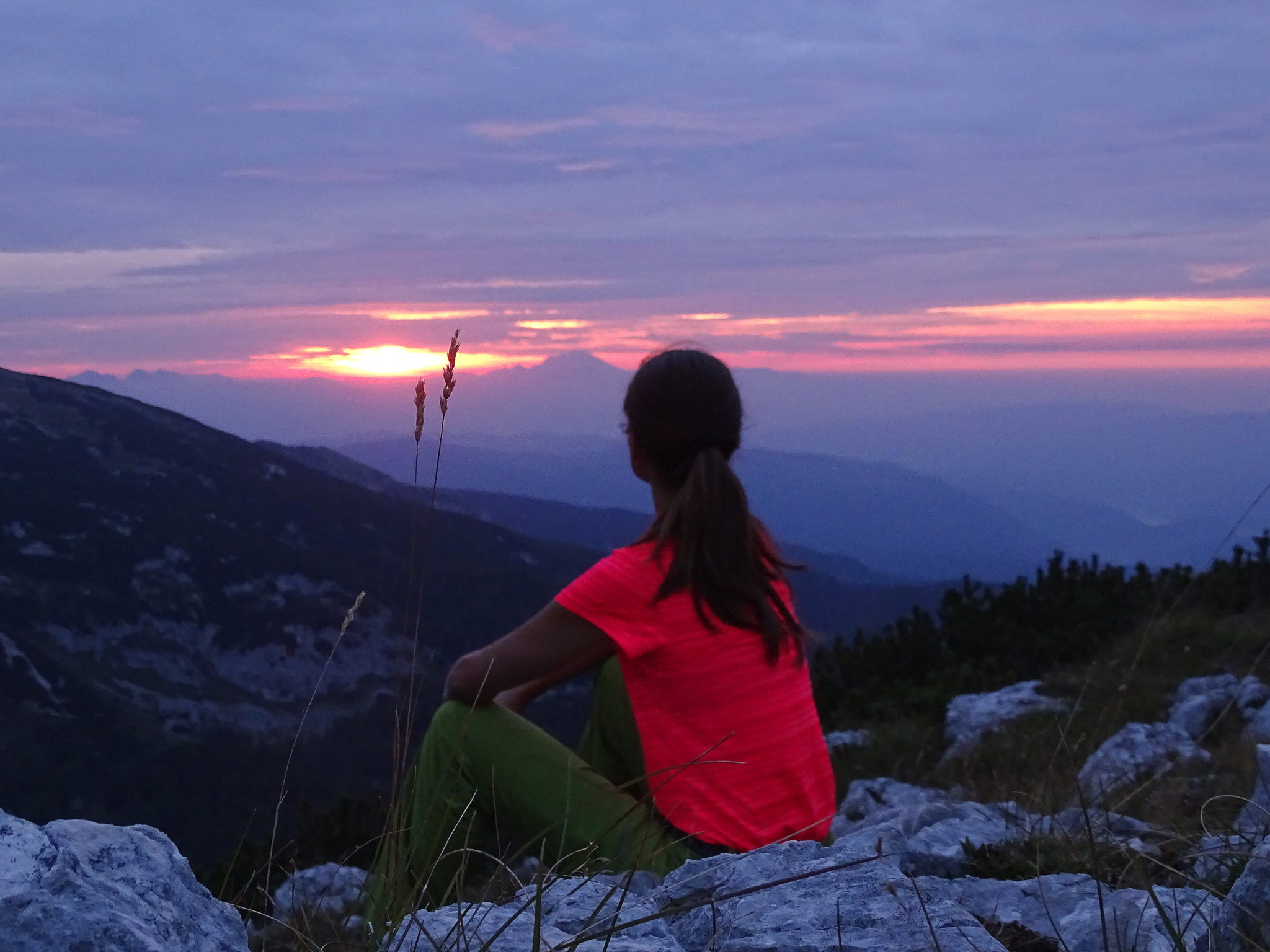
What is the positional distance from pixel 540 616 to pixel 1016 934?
1.43 metres

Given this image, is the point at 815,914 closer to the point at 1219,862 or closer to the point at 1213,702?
the point at 1219,862

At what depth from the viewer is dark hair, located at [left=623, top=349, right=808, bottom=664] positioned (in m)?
2.89

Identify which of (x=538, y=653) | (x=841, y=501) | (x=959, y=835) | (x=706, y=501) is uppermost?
(x=706, y=501)

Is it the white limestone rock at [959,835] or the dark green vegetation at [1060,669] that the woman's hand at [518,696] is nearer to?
the white limestone rock at [959,835]

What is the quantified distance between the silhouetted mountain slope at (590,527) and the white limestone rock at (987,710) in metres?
26.7

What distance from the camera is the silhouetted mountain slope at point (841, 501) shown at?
128 m

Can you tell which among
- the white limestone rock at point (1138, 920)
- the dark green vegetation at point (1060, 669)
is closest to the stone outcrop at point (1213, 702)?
the dark green vegetation at point (1060, 669)

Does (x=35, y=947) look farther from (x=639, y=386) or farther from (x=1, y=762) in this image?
(x=1, y=762)

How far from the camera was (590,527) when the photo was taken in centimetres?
7406

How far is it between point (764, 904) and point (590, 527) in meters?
72.4

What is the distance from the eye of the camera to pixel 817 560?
71375 millimetres

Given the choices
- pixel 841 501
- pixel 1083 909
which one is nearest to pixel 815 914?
pixel 1083 909

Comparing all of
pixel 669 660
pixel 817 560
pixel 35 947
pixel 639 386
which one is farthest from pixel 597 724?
pixel 817 560

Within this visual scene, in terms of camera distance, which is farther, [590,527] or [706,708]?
[590,527]
